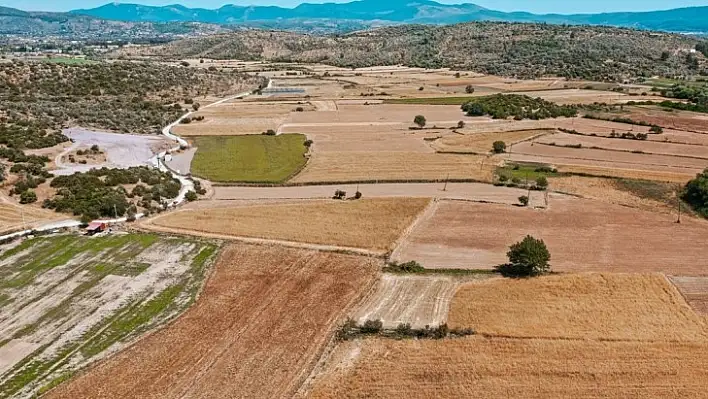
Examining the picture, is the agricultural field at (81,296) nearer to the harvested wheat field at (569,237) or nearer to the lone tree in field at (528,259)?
the harvested wheat field at (569,237)

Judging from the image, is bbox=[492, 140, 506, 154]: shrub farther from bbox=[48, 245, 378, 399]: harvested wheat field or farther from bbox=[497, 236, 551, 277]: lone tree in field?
bbox=[48, 245, 378, 399]: harvested wheat field

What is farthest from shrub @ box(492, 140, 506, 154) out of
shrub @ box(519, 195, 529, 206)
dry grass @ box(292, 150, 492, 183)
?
shrub @ box(519, 195, 529, 206)

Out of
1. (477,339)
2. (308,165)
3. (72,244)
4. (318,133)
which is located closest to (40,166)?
(72,244)

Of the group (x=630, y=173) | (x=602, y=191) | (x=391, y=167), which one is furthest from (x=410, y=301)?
(x=630, y=173)

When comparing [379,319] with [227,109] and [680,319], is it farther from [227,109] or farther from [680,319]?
[227,109]

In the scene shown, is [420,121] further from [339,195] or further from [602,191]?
[339,195]

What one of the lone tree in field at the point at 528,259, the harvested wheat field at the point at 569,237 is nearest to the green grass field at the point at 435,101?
the harvested wheat field at the point at 569,237
